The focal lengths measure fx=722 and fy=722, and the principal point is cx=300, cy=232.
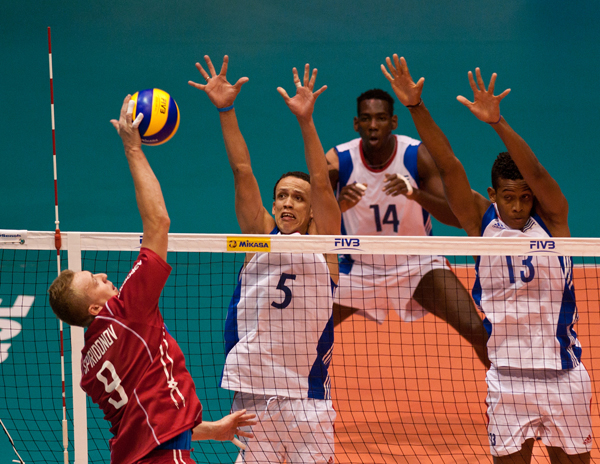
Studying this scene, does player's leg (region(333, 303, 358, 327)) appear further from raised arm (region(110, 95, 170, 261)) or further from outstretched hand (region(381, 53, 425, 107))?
raised arm (region(110, 95, 170, 261))

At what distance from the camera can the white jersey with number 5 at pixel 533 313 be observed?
13.3 feet

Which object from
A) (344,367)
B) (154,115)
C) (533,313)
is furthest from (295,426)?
(344,367)

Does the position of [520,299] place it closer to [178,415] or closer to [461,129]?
[178,415]

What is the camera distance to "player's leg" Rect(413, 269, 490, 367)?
18.7ft

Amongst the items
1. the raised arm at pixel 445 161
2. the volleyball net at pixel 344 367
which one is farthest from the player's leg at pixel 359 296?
the raised arm at pixel 445 161

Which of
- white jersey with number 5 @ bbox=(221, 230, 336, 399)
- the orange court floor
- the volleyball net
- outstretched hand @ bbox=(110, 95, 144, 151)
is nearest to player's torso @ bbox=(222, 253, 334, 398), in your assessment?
white jersey with number 5 @ bbox=(221, 230, 336, 399)

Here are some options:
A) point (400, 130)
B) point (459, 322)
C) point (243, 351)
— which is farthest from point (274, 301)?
point (400, 130)

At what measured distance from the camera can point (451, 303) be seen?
19.3 ft

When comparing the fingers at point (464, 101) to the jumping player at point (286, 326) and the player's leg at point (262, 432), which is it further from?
the player's leg at point (262, 432)

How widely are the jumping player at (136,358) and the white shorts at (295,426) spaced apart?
3.66 feet

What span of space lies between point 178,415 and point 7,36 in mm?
11485

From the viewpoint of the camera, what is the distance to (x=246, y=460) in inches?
165

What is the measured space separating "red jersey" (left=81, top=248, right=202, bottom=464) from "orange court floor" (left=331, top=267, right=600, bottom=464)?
179 cm

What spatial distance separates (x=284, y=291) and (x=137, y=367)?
1.42 metres
